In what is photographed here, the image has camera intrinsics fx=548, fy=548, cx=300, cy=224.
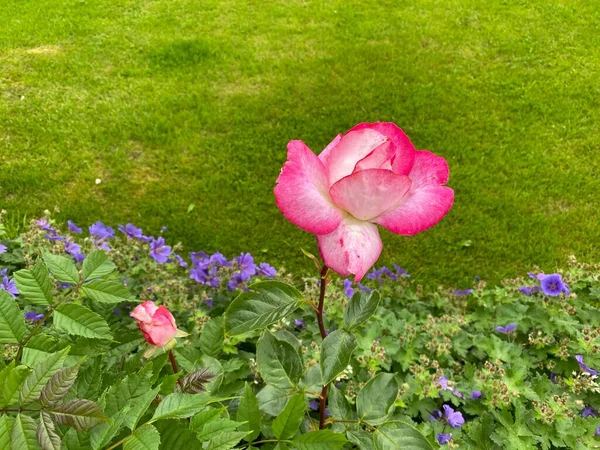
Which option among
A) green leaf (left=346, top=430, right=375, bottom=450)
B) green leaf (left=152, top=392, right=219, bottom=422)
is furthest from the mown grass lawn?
green leaf (left=152, top=392, right=219, bottom=422)

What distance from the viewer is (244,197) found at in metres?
3.54

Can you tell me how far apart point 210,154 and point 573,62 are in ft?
10.9

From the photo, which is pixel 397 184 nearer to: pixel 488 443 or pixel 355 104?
pixel 488 443

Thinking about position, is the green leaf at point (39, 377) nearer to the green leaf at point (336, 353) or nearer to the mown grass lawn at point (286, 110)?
the green leaf at point (336, 353)

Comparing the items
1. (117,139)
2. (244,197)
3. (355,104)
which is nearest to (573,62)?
(355,104)

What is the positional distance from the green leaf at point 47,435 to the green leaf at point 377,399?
21.5 inches

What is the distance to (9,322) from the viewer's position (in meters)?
0.91

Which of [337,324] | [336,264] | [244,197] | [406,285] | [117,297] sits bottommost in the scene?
[244,197]

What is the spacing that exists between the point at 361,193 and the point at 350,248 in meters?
0.08

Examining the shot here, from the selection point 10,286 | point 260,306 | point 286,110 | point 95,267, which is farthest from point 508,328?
point 286,110

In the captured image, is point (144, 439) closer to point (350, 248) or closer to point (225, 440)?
point (225, 440)

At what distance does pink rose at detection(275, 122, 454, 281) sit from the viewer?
76 cm

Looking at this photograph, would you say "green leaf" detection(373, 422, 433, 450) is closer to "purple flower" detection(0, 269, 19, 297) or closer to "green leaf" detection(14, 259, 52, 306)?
"green leaf" detection(14, 259, 52, 306)

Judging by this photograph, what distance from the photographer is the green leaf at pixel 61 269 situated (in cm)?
108
